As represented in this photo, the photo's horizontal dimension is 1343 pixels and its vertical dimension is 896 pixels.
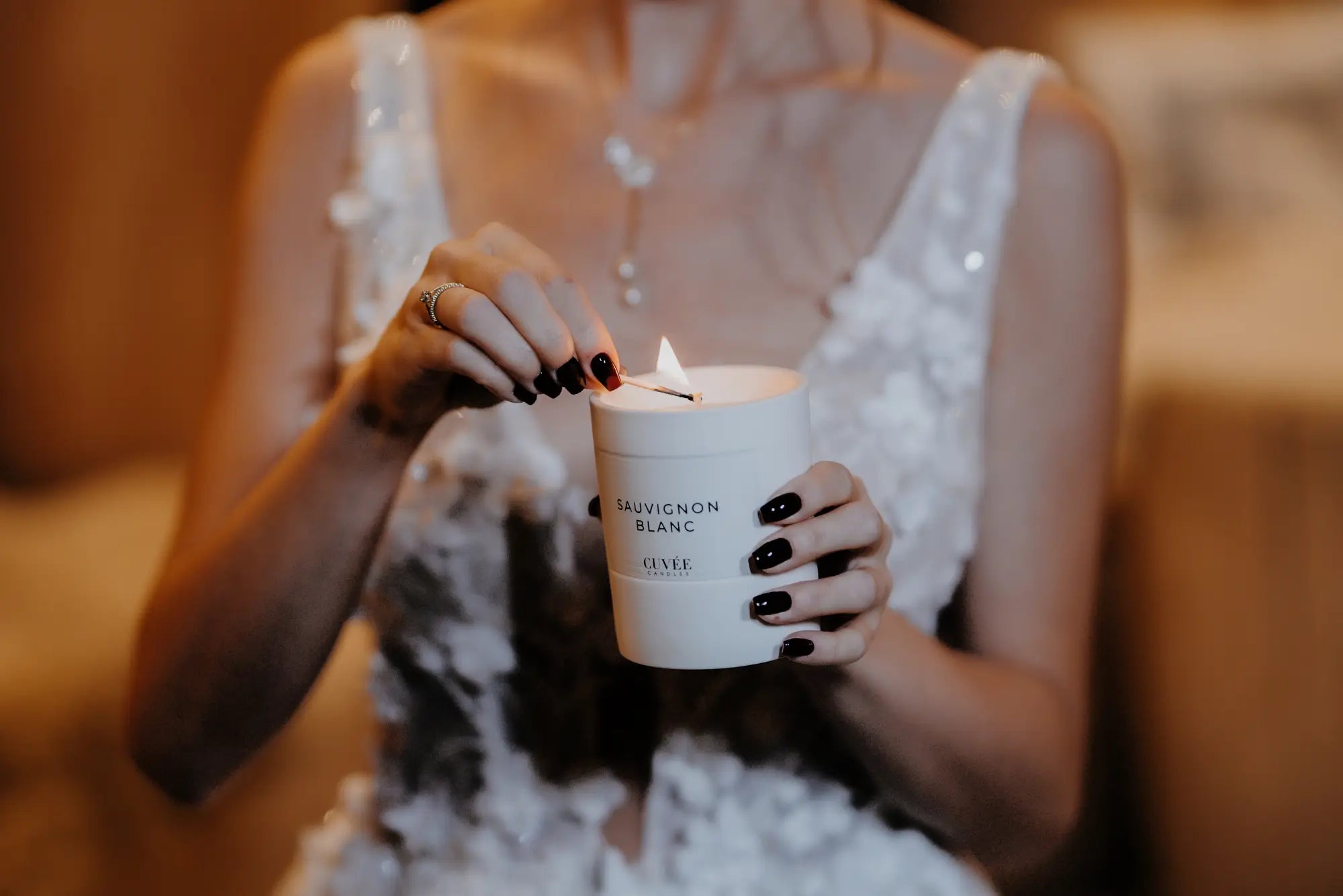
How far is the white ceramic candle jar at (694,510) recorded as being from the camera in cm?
54

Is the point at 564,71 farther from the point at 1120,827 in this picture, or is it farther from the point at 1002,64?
the point at 1120,827

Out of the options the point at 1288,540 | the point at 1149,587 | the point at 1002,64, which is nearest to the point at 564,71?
the point at 1002,64

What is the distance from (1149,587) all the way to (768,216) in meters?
1.23

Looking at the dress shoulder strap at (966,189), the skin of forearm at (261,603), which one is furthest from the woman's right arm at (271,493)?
the dress shoulder strap at (966,189)

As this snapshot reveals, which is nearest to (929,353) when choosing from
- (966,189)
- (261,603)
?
(966,189)

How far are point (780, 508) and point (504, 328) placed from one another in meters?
0.15

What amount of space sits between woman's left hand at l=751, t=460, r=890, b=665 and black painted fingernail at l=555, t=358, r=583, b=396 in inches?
4.3

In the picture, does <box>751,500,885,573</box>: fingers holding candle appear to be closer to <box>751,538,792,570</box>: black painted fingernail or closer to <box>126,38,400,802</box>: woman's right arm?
<box>751,538,792,570</box>: black painted fingernail

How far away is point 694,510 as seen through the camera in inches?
21.7

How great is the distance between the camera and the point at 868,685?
0.71 meters

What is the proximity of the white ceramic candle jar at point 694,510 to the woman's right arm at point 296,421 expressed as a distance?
0.21 feet

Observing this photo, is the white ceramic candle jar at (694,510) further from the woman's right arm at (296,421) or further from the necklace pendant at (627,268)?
the necklace pendant at (627,268)

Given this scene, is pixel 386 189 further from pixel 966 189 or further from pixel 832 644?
pixel 832 644

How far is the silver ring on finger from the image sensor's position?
0.63m
